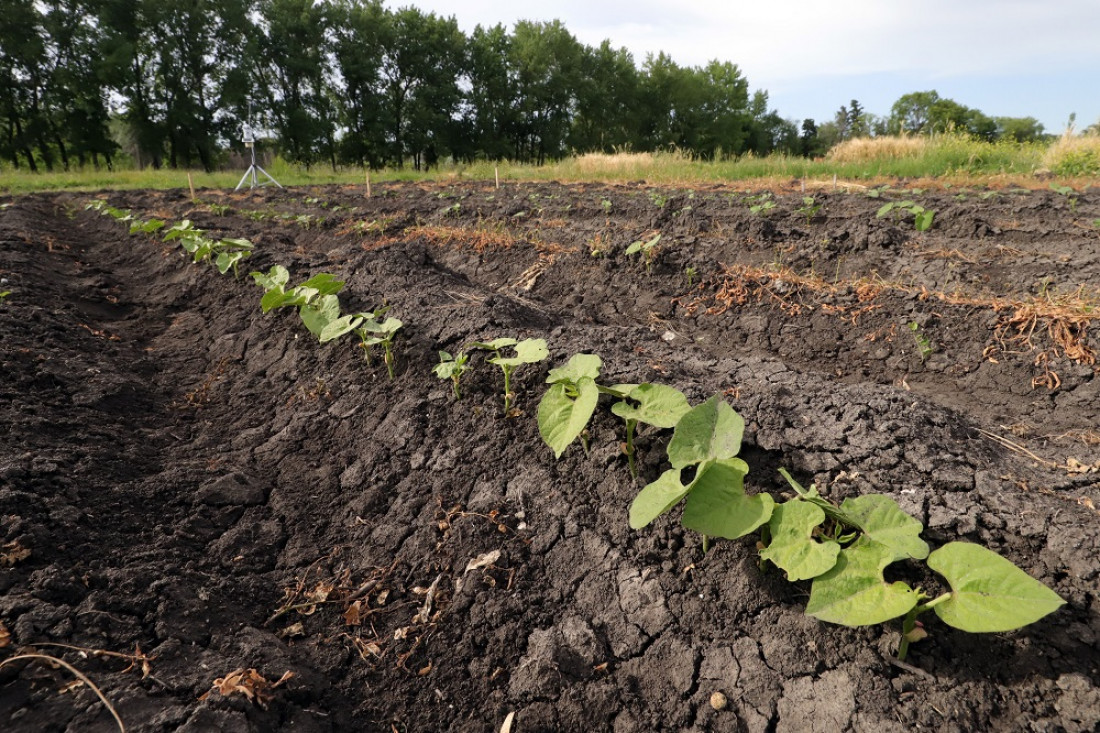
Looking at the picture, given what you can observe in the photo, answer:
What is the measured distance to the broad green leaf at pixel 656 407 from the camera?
2057 millimetres

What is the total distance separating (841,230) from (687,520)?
18.6ft

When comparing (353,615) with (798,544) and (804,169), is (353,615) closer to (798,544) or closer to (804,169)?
(798,544)

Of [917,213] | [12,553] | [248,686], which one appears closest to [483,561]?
[248,686]

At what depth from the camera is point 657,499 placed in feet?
5.78

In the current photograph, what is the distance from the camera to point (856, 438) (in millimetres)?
2139

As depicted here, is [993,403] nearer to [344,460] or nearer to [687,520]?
[687,520]

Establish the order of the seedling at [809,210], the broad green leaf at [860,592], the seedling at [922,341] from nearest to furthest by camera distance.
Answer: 1. the broad green leaf at [860,592]
2. the seedling at [922,341]
3. the seedling at [809,210]

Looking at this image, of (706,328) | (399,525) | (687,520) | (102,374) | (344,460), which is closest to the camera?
(687,520)

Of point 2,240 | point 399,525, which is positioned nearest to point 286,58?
point 2,240

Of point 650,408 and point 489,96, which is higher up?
point 489,96

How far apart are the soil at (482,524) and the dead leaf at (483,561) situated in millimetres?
11

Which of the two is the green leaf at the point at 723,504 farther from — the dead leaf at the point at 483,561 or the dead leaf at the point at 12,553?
the dead leaf at the point at 12,553

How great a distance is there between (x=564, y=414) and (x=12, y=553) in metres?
1.79

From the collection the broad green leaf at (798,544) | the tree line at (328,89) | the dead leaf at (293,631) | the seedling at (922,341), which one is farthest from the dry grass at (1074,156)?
the tree line at (328,89)
